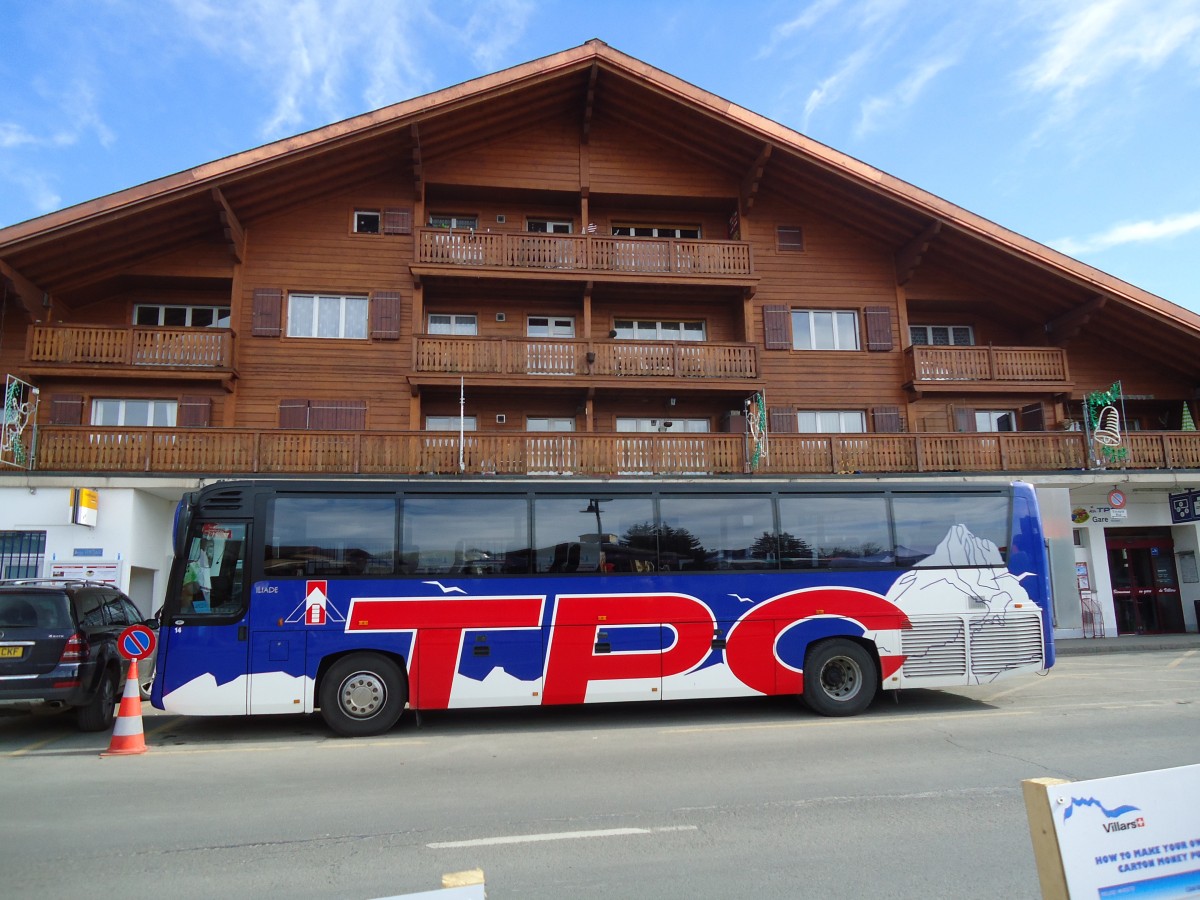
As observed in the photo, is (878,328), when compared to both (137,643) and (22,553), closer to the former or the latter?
(137,643)

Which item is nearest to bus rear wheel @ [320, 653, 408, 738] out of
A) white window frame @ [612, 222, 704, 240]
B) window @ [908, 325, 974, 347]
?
white window frame @ [612, 222, 704, 240]

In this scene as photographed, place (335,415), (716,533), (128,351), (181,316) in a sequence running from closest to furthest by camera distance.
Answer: (716,533) < (128,351) < (335,415) < (181,316)

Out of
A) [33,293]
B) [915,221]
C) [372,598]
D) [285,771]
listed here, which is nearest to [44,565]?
[33,293]

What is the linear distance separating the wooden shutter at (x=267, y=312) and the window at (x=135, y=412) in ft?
9.08

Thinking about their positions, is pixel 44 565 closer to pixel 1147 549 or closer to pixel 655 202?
pixel 655 202

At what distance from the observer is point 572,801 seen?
646cm

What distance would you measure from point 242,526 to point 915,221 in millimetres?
19838

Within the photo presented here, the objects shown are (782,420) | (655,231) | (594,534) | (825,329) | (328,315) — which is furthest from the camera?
(655,231)

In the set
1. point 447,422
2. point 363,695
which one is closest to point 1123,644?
point 447,422

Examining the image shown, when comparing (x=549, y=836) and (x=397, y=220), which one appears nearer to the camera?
(x=549, y=836)

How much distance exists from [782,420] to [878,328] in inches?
167

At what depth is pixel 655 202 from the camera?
2308cm

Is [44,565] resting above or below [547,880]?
above

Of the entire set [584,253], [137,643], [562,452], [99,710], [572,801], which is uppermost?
[584,253]
